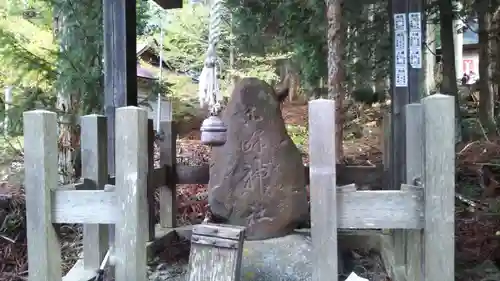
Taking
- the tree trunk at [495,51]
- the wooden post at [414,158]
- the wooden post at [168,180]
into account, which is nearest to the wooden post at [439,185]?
the wooden post at [414,158]

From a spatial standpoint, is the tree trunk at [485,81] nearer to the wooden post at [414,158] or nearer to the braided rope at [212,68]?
the wooden post at [414,158]

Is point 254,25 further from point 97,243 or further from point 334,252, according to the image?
point 334,252

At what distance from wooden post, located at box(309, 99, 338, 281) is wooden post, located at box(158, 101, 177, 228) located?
224cm

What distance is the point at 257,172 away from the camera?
11.3 feet

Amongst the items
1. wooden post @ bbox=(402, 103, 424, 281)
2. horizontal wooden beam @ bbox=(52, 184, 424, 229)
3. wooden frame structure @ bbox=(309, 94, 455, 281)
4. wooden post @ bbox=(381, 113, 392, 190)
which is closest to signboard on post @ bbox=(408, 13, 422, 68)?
wooden post @ bbox=(381, 113, 392, 190)

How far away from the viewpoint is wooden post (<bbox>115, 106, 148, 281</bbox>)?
2281mm

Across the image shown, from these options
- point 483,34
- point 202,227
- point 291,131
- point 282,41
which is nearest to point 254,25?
point 282,41

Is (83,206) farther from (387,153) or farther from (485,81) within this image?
(485,81)

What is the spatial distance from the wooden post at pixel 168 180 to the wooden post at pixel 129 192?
6.23 ft

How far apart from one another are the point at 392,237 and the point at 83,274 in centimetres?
204

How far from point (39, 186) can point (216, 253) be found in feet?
2.79

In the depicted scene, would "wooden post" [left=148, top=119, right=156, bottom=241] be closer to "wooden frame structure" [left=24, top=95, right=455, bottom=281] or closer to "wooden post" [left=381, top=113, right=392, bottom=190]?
"wooden frame structure" [left=24, top=95, right=455, bottom=281]

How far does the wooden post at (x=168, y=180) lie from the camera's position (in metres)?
4.21

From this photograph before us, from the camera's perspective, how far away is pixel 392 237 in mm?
3586
